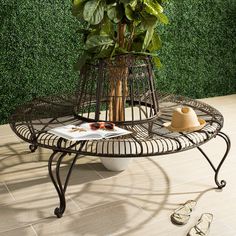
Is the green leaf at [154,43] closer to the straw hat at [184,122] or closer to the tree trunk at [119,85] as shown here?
the tree trunk at [119,85]

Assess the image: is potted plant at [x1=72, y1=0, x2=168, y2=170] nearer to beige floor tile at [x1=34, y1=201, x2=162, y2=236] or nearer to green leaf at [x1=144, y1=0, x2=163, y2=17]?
green leaf at [x1=144, y1=0, x2=163, y2=17]

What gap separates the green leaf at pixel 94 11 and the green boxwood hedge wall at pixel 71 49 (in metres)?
1.23

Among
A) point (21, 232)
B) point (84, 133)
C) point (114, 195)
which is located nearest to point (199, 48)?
point (114, 195)

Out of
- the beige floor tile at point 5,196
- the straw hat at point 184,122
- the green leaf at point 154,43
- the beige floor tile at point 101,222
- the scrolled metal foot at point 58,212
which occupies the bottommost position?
the beige floor tile at point 5,196

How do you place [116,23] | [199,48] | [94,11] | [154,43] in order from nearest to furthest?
[94,11] < [116,23] < [154,43] < [199,48]

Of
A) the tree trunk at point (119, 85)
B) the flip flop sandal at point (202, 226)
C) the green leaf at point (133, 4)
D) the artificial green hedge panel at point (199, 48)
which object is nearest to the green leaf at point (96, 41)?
the tree trunk at point (119, 85)

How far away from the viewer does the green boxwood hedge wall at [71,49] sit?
9.62ft

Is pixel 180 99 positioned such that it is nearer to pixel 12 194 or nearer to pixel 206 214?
pixel 206 214

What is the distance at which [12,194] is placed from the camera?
75.8 inches

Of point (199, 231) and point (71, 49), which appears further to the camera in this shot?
point (71, 49)

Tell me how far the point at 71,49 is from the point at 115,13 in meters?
1.32

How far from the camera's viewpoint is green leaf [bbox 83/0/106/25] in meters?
1.84

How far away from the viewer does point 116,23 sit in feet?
6.45

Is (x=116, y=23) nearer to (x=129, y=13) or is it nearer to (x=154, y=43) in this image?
(x=129, y=13)
